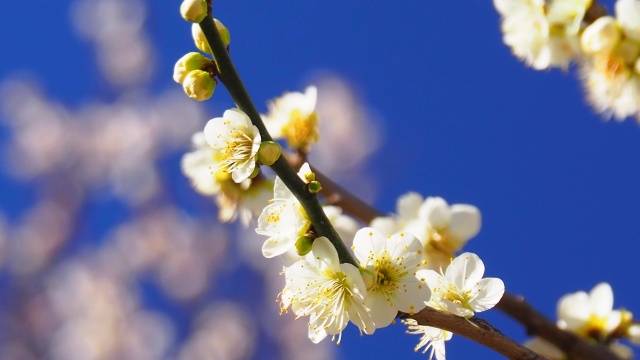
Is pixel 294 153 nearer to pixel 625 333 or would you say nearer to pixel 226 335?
pixel 625 333

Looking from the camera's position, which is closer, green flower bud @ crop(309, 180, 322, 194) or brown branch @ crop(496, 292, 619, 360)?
green flower bud @ crop(309, 180, 322, 194)

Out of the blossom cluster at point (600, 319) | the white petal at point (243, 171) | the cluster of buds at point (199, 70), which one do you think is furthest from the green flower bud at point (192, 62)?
the blossom cluster at point (600, 319)

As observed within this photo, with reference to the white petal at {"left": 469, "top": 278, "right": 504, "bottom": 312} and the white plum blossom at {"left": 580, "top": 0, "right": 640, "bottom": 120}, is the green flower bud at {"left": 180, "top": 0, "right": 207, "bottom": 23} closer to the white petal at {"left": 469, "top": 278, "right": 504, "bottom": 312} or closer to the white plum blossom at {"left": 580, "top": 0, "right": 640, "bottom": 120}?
the white petal at {"left": 469, "top": 278, "right": 504, "bottom": 312}

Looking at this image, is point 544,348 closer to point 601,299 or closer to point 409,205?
point 601,299

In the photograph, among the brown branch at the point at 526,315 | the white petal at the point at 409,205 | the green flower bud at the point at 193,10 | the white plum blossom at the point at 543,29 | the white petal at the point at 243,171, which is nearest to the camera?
the green flower bud at the point at 193,10

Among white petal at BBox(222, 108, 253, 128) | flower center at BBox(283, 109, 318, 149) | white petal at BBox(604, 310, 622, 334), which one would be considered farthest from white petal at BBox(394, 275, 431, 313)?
white petal at BBox(604, 310, 622, 334)

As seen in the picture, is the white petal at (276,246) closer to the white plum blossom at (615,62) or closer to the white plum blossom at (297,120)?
the white plum blossom at (297,120)

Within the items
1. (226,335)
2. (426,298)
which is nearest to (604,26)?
(426,298)

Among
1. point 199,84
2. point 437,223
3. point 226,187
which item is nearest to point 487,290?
point 199,84
